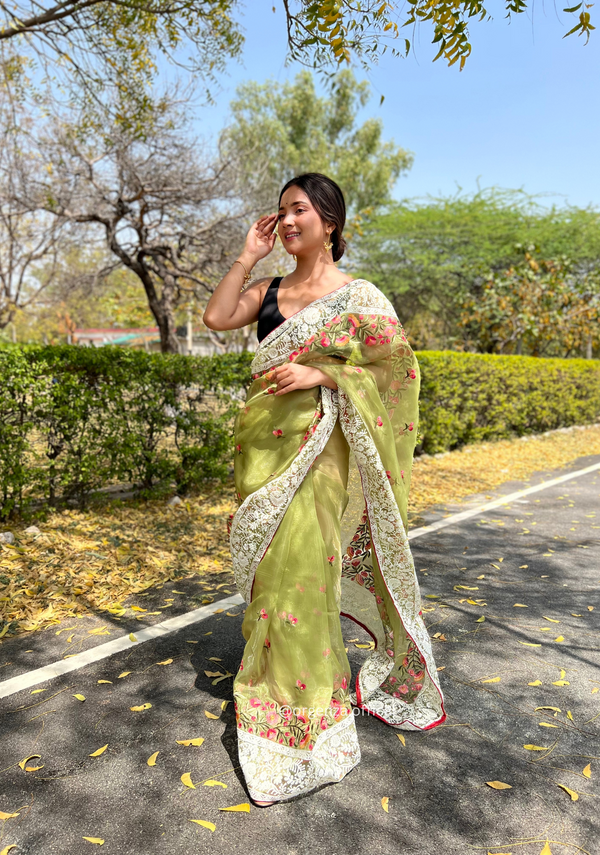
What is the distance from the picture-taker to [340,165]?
3228cm

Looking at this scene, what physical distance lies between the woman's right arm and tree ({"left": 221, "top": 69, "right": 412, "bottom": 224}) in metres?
29.4

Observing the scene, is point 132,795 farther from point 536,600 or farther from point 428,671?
point 536,600

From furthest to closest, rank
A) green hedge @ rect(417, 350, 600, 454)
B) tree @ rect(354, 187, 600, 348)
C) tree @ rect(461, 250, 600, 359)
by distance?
tree @ rect(354, 187, 600, 348) < tree @ rect(461, 250, 600, 359) < green hedge @ rect(417, 350, 600, 454)

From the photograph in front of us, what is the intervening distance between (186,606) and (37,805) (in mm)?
1862

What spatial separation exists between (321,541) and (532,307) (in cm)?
1685

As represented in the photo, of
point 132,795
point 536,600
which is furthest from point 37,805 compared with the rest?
point 536,600

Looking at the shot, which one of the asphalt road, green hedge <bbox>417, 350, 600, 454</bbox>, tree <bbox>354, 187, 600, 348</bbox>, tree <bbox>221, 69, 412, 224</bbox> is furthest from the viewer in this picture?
tree <bbox>221, 69, 412, 224</bbox>

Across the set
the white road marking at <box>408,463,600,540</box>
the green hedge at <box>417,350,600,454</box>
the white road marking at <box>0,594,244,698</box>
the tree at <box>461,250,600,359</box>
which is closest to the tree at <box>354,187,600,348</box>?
the tree at <box>461,250,600,359</box>

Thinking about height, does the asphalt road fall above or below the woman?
Result: below

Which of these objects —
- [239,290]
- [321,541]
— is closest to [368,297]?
[239,290]

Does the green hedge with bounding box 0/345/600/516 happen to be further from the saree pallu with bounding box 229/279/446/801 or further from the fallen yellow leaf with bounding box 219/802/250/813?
the fallen yellow leaf with bounding box 219/802/250/813

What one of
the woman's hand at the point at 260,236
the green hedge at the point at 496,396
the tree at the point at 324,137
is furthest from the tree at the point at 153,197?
the tree at the point at 324,137

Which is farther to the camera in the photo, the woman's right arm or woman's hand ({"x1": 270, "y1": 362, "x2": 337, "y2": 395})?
the woman's right arm

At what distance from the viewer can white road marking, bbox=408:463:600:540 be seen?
19.4 feet
